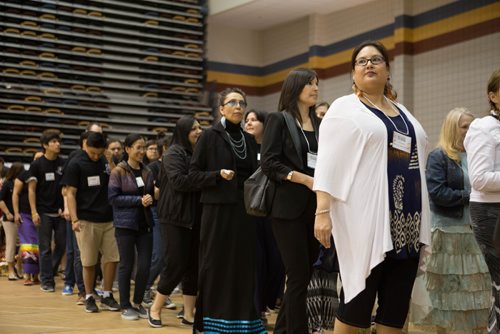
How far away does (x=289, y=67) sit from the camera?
13914mm

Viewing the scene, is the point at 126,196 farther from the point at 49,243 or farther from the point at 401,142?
the point at 401,142

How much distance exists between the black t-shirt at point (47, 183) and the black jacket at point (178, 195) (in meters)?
2.89

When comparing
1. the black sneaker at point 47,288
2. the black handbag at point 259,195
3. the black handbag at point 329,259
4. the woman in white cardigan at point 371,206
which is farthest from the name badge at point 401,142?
the black sneaker at point 47,288

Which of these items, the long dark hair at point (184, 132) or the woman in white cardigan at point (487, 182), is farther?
the long dark hair at point (184, 132)

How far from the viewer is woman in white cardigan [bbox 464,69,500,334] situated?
10.8ft

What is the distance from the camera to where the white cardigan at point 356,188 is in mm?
2570

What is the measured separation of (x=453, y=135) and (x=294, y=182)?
4.94 feet

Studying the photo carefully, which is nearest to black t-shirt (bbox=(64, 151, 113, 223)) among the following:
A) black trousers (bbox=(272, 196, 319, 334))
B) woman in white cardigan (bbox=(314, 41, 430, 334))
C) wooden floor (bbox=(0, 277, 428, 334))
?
wooden floor (bbox=(0, 277, 428, 334))

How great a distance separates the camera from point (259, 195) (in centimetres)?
369

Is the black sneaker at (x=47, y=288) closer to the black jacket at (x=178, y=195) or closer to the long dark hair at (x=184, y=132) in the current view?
the black jacket at (x=178, y=195)

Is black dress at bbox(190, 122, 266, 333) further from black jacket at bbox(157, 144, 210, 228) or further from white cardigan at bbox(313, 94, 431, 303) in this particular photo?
white cardigan at bbox(313, 94, 431, 303)

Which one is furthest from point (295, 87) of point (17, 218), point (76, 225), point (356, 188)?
point (17, 218)

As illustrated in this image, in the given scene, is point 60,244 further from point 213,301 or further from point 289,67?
point 289,67

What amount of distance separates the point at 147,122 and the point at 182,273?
27.3ft
